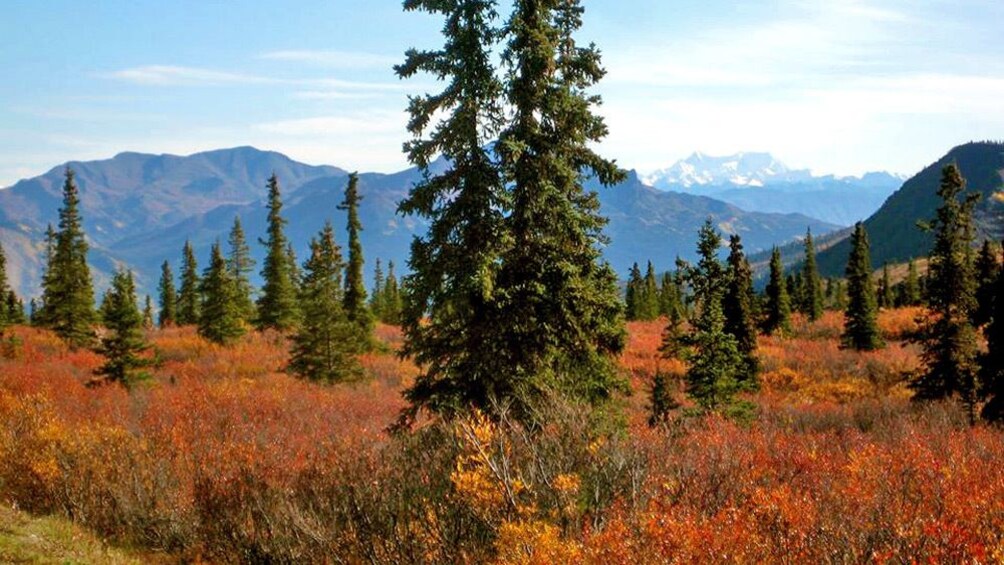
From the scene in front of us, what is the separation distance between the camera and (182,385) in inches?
1028

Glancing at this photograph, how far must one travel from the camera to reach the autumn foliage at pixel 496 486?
7.29 metres

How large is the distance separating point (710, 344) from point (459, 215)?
467 inches

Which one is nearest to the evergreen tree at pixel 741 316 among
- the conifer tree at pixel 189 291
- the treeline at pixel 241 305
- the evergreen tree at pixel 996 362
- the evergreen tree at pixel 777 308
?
the evergreen tree at pixel 996 362

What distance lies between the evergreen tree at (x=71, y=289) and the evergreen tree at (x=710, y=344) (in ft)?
119

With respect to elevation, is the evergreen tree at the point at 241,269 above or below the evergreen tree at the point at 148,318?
above

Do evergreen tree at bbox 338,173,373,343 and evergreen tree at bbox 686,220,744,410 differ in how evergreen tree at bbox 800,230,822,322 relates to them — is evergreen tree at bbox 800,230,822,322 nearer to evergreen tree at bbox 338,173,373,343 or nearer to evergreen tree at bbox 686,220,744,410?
evergreen tree at bbox 338,173,373,343

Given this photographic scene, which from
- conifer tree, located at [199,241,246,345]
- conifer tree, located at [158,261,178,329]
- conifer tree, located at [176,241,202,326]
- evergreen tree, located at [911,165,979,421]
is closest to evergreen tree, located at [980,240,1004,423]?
evergreen tree, located at [911,165,979,421]

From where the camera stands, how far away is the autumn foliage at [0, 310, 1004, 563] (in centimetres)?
729

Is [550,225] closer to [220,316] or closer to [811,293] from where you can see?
[220,316]

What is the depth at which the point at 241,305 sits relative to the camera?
193 ft

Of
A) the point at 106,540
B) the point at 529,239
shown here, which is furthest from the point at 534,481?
the point at 106,540

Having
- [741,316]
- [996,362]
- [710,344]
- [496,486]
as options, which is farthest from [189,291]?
[996,362]

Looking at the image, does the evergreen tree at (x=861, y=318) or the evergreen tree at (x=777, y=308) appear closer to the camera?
A: the evergreen tree at (x=861, y=318)

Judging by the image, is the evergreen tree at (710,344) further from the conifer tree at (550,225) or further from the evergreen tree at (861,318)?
the evergreen tree at (861,318)
